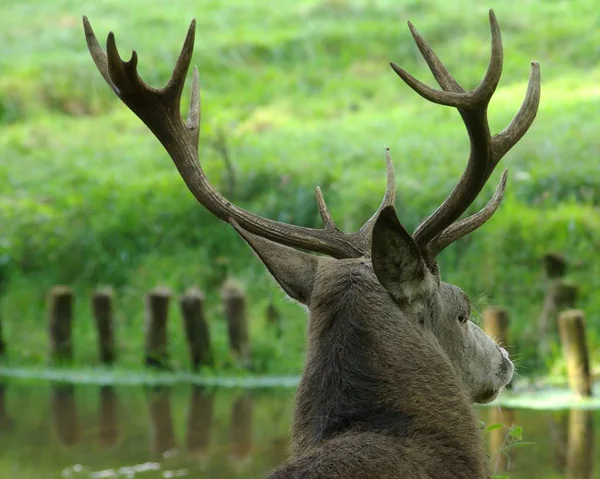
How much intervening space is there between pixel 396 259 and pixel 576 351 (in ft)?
16.4

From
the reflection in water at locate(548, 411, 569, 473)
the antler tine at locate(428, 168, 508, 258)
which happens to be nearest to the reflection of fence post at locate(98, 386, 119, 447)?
the reflection in water at locate(548, 411, 569, 473)

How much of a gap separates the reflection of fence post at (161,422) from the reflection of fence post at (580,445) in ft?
8.58

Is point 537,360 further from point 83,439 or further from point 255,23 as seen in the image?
point 255,23

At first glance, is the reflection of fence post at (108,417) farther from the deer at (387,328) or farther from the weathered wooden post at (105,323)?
the deer at (387,328)

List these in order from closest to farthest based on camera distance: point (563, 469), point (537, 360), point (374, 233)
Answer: point (374, 233) < point (563, 469) < point (537, 360)

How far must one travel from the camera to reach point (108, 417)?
8516 millimetres

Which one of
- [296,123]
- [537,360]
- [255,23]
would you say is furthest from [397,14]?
[537,360]

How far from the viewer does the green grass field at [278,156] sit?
1035 centimetres

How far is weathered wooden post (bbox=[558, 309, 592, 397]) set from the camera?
8016 mm

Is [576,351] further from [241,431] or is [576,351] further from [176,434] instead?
[176,434]

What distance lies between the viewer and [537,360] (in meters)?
9.01

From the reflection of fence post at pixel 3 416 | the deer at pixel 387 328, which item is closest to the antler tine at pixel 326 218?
the deer at pixel 387 328

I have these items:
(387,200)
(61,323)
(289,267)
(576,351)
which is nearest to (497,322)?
(576,351)

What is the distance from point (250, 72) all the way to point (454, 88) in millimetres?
12293
